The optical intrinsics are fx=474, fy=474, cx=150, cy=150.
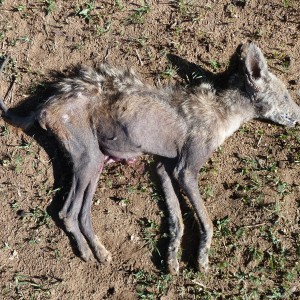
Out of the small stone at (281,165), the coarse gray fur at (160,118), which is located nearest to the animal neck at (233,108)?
the coarse gray fur at (160,118)

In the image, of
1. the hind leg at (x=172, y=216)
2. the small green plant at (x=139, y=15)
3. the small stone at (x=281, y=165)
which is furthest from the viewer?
Result: the small green plant at (x=139, y=15)

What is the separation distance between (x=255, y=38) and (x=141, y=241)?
298cm

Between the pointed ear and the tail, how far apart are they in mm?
2637

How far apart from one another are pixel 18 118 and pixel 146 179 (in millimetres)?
1814

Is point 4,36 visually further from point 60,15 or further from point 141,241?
point 141,241

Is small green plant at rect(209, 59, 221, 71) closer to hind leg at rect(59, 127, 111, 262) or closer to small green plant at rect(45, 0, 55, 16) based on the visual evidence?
hind leg at rect(59, 127, 111, 262)

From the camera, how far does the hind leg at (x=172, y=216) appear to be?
5879 millimetres

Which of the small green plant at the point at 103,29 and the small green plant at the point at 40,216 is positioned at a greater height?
the small green plant at the point at 103,29

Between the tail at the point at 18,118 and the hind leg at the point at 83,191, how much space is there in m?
0.61

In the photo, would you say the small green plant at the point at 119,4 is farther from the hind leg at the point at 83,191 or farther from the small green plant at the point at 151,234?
the small green plant at the point at 151,234

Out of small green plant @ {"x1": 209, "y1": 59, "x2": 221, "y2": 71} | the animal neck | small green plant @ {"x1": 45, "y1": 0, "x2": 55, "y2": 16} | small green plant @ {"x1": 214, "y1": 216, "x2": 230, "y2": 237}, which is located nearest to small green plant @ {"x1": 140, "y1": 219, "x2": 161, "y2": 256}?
small green plant @ {"x1": 214, "y1": 216, "x2": 230, "y2": 237}

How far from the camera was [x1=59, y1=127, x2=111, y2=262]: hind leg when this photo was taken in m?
5.66

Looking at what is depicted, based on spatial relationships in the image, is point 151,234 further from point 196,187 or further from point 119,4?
point 119,4

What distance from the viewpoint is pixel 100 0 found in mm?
6211
